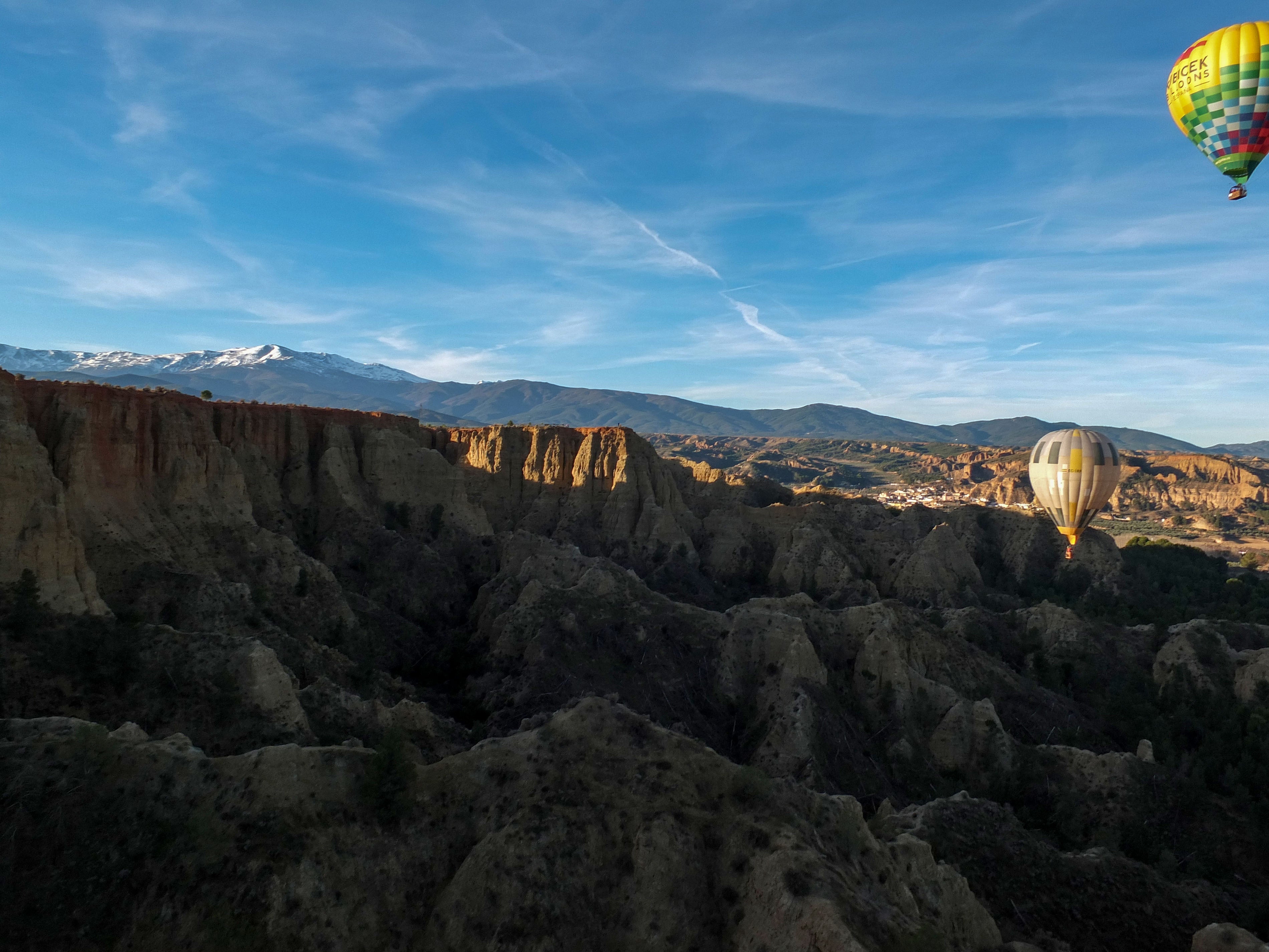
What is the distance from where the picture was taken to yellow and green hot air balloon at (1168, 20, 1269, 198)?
41.2m

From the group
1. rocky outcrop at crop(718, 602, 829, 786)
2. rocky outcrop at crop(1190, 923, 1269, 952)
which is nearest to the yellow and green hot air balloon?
rocky outcrop at crop(718, 602, 829, 786)

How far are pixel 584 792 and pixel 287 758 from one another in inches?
407

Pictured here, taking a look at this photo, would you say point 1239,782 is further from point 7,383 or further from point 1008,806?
point 7,383

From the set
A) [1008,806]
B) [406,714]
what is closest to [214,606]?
[406,714]

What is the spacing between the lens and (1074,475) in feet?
166

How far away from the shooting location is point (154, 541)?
45.0m

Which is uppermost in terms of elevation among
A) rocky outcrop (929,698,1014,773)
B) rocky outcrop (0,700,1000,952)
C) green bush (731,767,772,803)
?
green bush (731,767,772,803)

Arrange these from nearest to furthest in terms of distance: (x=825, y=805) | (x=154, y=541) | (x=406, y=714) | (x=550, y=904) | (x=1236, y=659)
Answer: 1. (x=550, y=904)
2. (x=825, y=805)
3. (x=406, y=714)
4. (x=154, y=541)
5. (x=1236, y=659)

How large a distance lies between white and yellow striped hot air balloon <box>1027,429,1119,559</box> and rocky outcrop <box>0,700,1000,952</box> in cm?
3563

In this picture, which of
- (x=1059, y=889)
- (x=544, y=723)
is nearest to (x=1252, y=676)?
(x=1059, y=889)

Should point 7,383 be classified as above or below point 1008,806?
above

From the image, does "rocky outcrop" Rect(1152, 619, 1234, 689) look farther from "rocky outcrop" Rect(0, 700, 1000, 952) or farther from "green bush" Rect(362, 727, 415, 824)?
"green bush" Rect(362, 727, 415, 824)

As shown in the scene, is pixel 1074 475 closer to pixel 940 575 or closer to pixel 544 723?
pixel 940 575

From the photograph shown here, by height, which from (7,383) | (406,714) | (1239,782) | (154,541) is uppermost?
(7,383)
